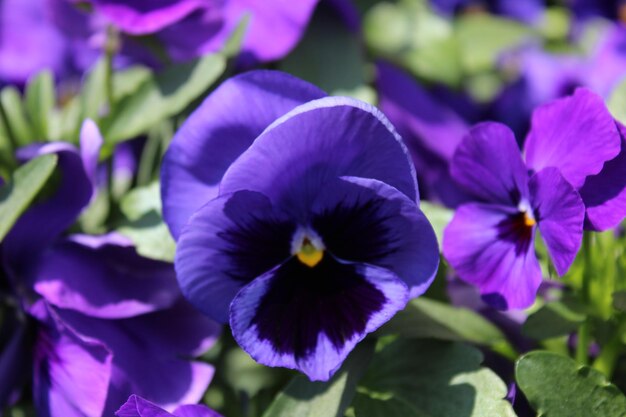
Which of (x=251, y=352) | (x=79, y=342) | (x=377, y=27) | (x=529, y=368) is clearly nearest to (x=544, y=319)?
(x=529, y=368)

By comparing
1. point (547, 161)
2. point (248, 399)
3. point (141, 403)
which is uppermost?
point (547, 161)

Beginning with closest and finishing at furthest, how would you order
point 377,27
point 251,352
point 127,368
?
point 251,352, point 127,368, point 377,27

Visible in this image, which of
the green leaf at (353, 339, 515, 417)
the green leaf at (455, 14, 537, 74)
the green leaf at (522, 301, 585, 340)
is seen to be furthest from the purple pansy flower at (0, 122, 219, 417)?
the green leaf at (455, 14, 537, 74)

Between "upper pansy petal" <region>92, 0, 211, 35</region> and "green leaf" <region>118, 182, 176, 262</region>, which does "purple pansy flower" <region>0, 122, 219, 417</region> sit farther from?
"upper pansy petal" <region>92, 0, 211, 35</region>

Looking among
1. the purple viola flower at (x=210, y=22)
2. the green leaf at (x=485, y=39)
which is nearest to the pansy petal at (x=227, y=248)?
the purple viola flower at (x=210, y=22)

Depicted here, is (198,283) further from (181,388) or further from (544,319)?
(544,319)

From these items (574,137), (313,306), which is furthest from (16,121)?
(574,137)
